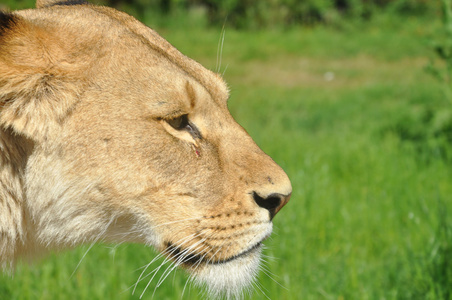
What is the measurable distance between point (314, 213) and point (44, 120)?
2.63m

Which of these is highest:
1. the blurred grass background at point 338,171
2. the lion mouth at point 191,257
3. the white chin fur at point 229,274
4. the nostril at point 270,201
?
the nostril at point 270,201

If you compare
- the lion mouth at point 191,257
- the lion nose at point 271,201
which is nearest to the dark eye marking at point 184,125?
the lion nose at point 271,201

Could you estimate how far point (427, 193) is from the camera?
4.82m

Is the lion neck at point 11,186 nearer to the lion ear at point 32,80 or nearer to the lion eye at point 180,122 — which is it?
the lion ear at point 32,80

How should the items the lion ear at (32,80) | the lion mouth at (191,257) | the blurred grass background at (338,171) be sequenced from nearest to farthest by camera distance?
the lion ear at (32,80) < the lion mouth at (191,257) < the blurred grass background at (338,171)

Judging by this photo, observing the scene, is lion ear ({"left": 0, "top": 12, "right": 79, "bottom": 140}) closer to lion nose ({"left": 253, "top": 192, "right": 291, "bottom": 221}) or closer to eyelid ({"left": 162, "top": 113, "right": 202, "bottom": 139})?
eyelid ({"left": 162, "top": 113, "right": 202, "bottom": 139})

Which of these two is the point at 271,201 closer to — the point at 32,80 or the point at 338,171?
the point at 32,80

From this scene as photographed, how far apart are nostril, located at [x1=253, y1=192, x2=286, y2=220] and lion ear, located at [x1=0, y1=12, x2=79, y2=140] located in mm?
845

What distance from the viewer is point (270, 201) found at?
2.47m

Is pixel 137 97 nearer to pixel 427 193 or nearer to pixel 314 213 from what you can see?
pixel 314 213

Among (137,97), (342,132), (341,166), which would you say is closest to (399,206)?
(341,166)

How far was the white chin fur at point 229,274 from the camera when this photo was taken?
8.10 ft

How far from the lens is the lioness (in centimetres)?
226

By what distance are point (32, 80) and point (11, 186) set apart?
1.34ft
